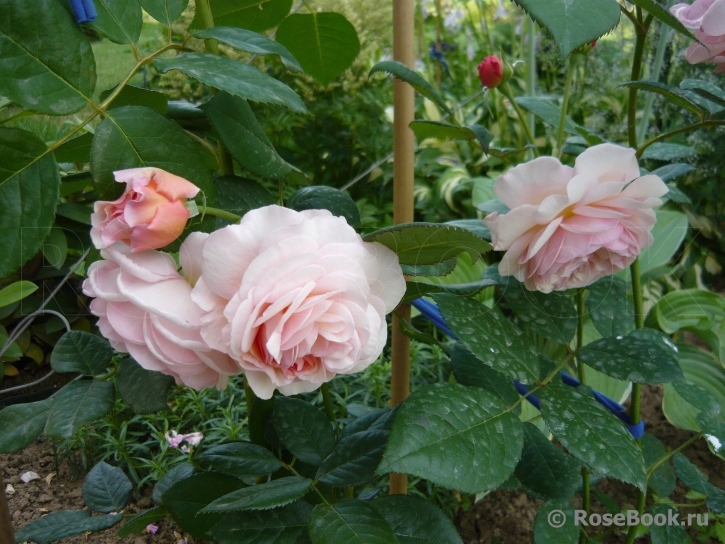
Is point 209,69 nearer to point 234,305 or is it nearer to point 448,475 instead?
point 234,305

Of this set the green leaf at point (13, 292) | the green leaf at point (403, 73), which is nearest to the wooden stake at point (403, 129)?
the green leaf at point (403, 73)

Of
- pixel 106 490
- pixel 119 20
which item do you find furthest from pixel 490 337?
pixel 106 490

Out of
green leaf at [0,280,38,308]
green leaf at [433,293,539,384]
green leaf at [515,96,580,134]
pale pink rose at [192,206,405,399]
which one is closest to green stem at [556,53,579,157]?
green leaf at [515,96,580,134]

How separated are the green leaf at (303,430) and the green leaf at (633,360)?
0.64 ft

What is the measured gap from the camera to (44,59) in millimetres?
271

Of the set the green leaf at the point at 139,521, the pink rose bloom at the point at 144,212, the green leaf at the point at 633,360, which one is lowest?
the green leaf at the point at 139,521

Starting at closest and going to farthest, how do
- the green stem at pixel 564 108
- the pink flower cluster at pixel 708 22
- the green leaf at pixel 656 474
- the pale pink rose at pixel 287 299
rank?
the pale pink rose at pixel 287 299 → the pink flower cluster at pixel 708 22 → the green stem at pixel 564 108 → the green leaf at pixel 656 474

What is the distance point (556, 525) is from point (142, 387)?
33 centimetres

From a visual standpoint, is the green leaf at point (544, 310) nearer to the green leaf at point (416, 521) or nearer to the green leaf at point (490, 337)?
the green leaf at point (490, 337)

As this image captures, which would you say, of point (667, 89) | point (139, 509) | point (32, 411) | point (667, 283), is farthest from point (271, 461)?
point (667, 283)

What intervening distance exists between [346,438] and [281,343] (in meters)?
0.17

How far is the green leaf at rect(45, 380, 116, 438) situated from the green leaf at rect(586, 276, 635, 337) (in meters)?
0.37

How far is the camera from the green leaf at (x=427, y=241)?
0.27 metres

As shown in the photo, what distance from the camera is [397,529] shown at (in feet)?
1.23
